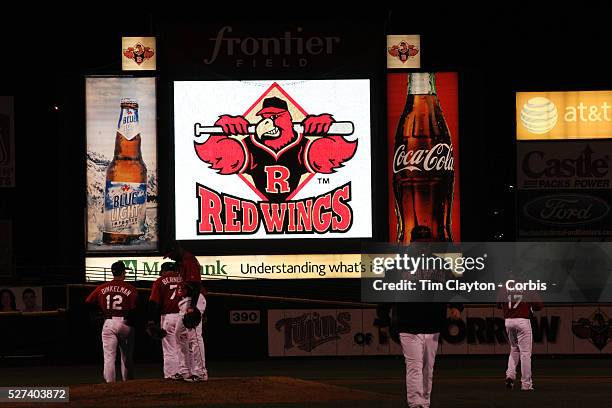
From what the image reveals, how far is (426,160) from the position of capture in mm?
30750

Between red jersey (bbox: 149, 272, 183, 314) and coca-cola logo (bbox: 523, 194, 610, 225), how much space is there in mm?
15954

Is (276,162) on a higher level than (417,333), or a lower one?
higher

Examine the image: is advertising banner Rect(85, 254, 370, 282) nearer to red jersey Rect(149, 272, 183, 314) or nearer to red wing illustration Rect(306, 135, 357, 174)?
red wing illustration Rect(306, 135, 357, 174)

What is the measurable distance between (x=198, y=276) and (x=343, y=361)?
9554 mm

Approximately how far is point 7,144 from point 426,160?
11375mm

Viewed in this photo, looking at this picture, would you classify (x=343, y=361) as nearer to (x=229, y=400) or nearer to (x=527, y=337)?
(x=527, y=337)

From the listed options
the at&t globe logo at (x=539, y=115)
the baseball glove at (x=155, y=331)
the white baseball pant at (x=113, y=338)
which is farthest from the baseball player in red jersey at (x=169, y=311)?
the at&t globe logo at (x=539, y=115)

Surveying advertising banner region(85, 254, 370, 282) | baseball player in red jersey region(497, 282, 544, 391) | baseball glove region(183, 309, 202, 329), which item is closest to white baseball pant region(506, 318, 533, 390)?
baseball player in red jersey region(497, 282, 544, 391)

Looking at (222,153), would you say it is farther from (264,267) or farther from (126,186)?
(264,267)

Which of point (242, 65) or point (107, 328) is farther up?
point (242, 65)

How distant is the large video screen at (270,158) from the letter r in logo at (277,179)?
27 millimetres

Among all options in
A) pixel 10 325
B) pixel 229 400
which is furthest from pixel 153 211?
pixel 229 400

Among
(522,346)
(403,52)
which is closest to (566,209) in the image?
(403,52)

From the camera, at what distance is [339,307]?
2588 cm
